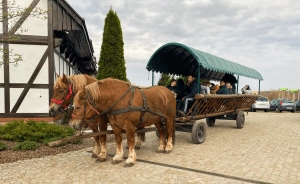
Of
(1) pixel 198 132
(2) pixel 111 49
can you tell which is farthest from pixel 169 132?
(2) pixel 111 49

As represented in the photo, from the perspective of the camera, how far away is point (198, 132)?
7211mm

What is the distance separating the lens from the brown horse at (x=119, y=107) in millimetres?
4559

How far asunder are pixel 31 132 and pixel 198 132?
15.4 feet

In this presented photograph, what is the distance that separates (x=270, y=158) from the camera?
18.6 ft

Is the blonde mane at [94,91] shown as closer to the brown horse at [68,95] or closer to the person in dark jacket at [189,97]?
the brown horse at [68,95]

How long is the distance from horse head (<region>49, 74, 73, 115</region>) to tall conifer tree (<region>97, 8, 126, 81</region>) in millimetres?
7111

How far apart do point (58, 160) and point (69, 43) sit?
727cm

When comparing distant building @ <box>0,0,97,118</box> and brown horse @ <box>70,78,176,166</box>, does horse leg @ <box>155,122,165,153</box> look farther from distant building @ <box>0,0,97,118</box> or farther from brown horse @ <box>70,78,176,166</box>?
distant building @ <box>0,0,97,118</box>

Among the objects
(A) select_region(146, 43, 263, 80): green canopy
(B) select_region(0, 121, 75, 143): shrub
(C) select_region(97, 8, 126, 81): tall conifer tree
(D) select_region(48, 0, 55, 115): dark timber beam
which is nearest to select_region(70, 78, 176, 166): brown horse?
(A) select_region(146, 43, 263, 80): green canopy

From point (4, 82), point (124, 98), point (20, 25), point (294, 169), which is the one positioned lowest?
point (294, 169)

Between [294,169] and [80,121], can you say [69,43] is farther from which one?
[294,169]

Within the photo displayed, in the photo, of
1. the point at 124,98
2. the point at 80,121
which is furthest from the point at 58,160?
the point at 124,98

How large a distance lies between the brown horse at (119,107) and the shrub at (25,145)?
2.37 m

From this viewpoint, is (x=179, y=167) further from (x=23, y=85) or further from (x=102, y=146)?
(x=23, y=85)
